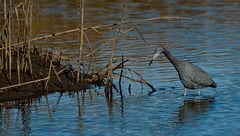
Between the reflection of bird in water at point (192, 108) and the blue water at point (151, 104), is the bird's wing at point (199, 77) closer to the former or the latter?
the blue water at point (151, 104)

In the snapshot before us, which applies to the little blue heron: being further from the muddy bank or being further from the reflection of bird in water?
the muddy bank

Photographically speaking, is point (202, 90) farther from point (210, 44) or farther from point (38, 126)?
point (210, 44)

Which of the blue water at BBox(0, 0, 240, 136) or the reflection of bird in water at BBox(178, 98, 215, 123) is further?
the reflection of bird in water at BBox(178, 98, 215, 123)

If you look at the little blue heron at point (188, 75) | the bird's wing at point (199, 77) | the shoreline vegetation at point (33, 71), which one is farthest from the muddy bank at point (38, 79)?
the bird's wing at point (199, 77)

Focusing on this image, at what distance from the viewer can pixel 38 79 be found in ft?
39.8

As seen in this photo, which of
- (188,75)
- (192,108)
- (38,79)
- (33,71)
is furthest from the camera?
(33,71)

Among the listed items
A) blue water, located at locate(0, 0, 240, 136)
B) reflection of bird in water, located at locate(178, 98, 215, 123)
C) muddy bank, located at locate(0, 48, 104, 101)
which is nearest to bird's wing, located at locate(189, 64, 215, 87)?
blue water, located at locate(0, 0, 240, 136)

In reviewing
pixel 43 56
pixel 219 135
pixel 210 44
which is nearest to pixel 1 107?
pixel 43 56

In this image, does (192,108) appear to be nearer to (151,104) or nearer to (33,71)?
(151,104)

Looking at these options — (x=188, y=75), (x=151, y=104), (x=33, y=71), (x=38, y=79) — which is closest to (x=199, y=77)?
(x=188, y=75)

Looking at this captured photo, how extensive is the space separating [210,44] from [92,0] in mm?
22526

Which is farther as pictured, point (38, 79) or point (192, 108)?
point (38, 79)

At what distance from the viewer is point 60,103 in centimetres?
1123

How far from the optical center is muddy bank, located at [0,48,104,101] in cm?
1180
